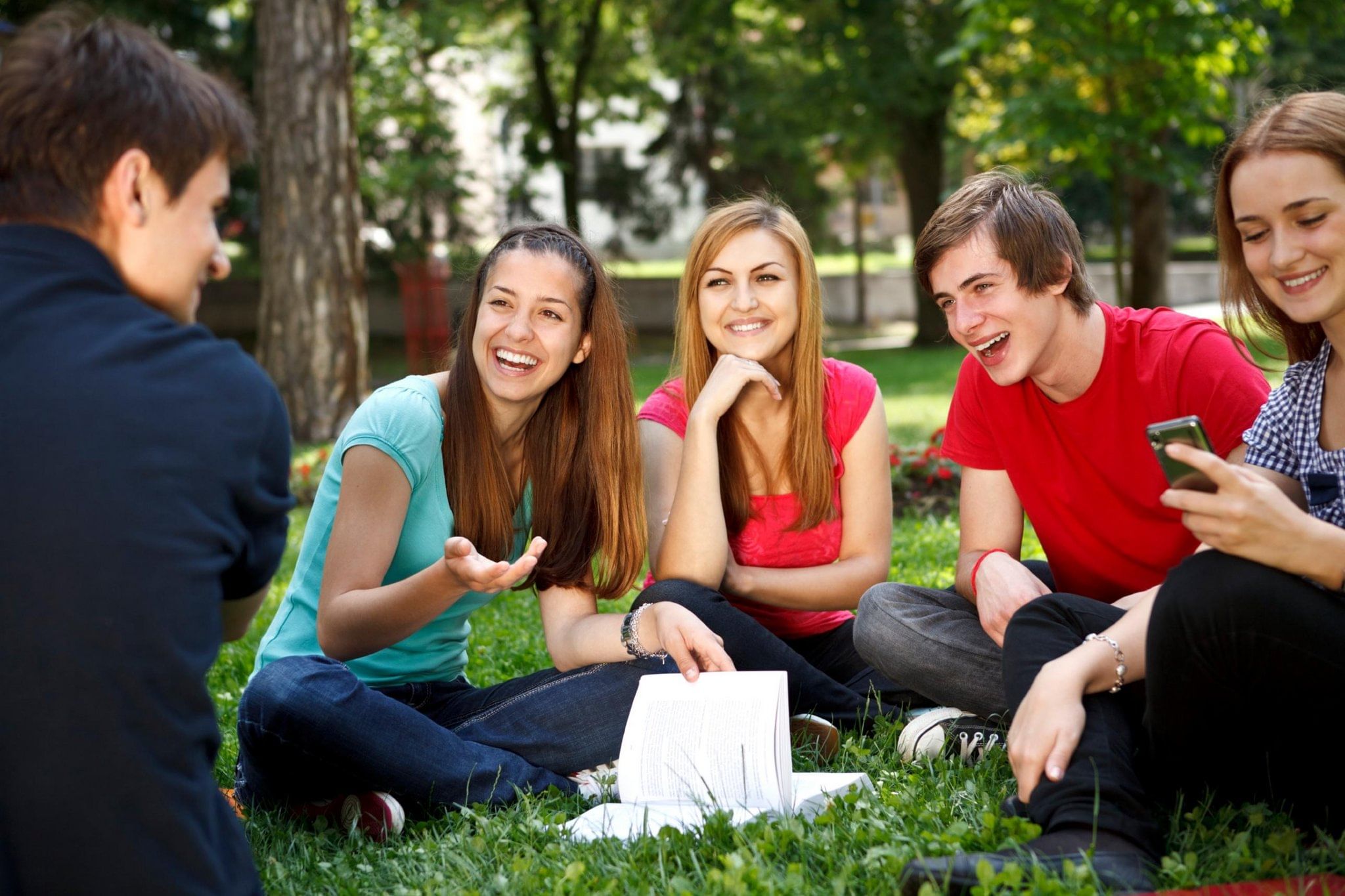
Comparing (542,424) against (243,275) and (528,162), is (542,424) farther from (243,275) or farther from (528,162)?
(243,275)

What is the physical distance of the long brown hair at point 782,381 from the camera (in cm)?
378

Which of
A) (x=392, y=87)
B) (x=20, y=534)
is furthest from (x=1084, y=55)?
(x=20, y=534)

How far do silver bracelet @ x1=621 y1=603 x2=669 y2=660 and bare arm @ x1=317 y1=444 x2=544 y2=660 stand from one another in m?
0.39

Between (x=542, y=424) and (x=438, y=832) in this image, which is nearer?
(x=438, y=832)

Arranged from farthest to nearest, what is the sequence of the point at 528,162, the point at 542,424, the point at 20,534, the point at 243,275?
the point at 243,275 < the point at 528,162 < the point at 542,424 < the point at 20,534

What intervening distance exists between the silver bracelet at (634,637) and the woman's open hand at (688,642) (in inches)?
2.9

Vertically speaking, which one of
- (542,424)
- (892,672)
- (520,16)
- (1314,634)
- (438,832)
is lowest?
(438,832)

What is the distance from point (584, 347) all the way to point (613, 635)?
0.81 metres

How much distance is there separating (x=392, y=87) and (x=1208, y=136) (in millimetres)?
10893

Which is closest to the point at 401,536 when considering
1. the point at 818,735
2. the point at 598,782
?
the point at 598,782

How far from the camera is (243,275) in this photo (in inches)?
963

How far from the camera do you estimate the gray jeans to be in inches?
125

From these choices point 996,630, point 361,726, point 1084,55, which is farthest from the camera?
point 1084,55

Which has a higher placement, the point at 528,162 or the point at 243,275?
the point at 528,162
